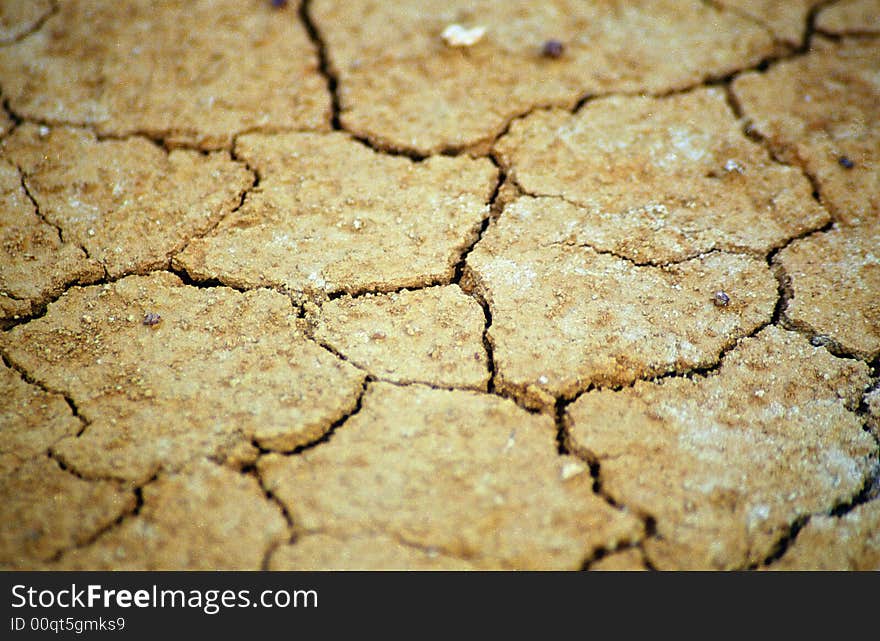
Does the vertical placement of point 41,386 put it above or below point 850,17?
below

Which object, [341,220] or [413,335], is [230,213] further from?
[413,335]

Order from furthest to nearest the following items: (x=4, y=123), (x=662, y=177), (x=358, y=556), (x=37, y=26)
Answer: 1. (x=37, y=26)
2. (x=4, y=123)
3. (x=662, y=177)
4. (x=358, y=556)

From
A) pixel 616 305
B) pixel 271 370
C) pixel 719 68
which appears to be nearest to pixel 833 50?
pixel 719 68

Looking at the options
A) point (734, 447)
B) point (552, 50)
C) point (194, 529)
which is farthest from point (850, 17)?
point (194, 529)

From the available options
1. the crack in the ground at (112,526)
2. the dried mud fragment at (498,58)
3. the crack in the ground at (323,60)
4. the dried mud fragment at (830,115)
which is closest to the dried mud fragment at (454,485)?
the crack in the ground at (112,526)

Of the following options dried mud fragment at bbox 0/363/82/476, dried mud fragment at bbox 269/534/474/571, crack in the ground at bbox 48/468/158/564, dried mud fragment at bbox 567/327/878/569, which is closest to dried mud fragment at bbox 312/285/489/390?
dried mud fragment at bbox 567/327/878/569

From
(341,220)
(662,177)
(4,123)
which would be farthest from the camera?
(4,123)

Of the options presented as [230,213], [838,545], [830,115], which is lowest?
[838,545]
